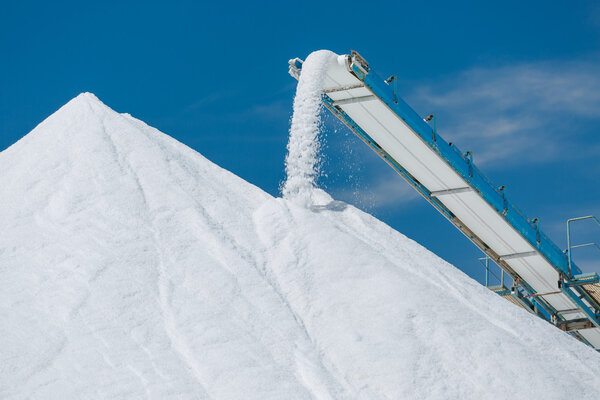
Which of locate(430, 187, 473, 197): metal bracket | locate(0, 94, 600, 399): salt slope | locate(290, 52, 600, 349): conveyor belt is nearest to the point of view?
locate(0, 94, 600, 399): salt slope

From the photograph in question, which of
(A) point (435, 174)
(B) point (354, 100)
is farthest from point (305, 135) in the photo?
(A) point (435, 174)

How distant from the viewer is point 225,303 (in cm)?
800

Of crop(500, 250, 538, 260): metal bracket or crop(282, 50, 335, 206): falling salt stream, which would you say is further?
crop(500, 250, 538, 260): metal bracket

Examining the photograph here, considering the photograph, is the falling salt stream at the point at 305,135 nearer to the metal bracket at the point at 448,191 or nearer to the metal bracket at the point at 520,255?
the metal bracket at the point at 448,191

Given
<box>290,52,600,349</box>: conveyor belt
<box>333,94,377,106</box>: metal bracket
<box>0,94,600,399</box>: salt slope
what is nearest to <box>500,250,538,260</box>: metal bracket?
<box>290,52,600,349</box>: conveyor belt

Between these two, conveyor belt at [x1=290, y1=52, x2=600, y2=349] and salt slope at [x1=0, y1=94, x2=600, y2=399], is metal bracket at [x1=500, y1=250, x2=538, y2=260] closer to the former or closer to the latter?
conveyor belt at [x1=290, y1=52, x2=600, y2=349]

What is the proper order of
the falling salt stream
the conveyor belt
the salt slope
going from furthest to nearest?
the conveyor belt < the falling salt stream < the salt slope

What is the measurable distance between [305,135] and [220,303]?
373 cm

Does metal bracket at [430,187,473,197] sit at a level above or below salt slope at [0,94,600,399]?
above

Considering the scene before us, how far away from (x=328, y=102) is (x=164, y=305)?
18.7 feet

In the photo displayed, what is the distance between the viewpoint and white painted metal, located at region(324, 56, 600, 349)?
11945 millimetres

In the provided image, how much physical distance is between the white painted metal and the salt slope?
2.35 m

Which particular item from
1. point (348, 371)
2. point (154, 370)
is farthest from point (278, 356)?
point (154, 370)

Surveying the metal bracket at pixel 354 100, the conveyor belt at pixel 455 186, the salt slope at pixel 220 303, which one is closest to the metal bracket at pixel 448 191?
the conveyor belt at pixel 455 186
